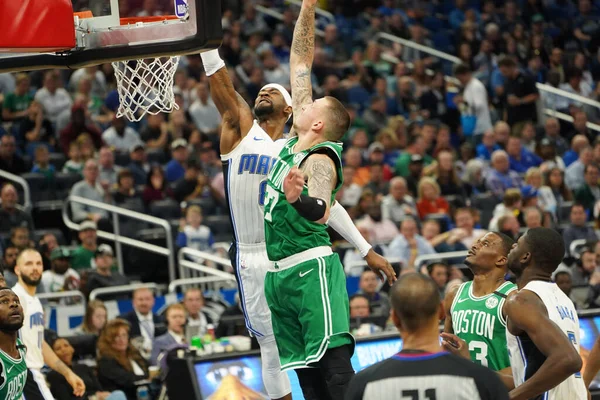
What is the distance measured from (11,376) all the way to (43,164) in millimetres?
8047

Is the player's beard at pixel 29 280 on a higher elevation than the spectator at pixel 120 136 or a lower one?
lower

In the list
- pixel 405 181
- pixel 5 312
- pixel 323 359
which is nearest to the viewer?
pixel 323 359

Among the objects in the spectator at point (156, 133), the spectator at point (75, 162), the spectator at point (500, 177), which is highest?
the spectator at point (156, 133)

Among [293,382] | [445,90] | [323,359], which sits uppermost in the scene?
[445,90]

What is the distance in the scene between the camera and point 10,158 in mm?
15016

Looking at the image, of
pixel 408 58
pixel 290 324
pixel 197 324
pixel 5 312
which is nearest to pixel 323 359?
pixel 290 324

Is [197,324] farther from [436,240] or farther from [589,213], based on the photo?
[589,213]

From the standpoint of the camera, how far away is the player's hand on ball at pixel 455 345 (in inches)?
229

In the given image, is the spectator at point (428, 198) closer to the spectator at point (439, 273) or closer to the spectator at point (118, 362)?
the spectator at point (439, 273)

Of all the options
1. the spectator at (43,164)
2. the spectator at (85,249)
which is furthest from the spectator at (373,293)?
the spectator at (43,164)

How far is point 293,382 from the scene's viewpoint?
9.98 m

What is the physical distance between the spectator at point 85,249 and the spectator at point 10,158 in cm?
209

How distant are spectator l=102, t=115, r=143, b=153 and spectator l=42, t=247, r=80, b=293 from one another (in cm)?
366

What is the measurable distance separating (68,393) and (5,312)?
3.14 m
